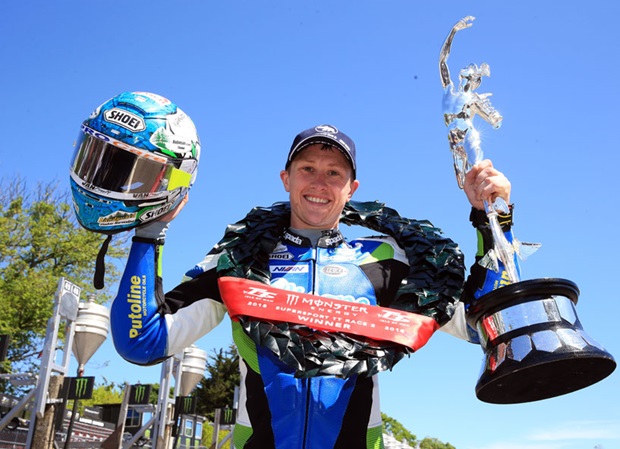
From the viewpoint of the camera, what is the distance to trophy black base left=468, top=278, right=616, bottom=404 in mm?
2670

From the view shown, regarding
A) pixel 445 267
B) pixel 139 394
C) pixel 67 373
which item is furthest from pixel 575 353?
pixel 139 394

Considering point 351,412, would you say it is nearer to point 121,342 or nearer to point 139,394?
point 121,342

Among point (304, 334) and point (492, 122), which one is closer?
point (304, 334)

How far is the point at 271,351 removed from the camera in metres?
3.01

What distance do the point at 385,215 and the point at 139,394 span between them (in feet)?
40.6

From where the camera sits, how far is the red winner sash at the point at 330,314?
9.93 feet

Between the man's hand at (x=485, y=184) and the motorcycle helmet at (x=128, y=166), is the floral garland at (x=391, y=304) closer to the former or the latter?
the man's hand at (x=485, y=184)

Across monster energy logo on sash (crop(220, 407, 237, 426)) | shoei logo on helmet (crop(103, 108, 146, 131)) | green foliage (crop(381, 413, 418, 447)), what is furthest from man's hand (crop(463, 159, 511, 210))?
green foliage (crop(381, 413, 418, 447))

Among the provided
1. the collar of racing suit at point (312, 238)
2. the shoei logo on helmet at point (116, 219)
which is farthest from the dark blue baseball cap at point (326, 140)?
the shoei logo on helmet at point (116, 219)

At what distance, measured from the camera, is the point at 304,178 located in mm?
3506

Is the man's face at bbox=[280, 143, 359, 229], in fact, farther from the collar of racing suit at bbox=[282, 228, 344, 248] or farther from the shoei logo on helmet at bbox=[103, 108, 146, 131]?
the shoei logo on helmet at bbox=[103, 108, 146, 131]

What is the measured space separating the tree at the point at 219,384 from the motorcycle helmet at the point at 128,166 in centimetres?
3860

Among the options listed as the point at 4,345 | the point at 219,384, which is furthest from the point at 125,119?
the point at 219,384

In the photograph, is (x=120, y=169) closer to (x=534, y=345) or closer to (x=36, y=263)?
(x=534, y=345)
